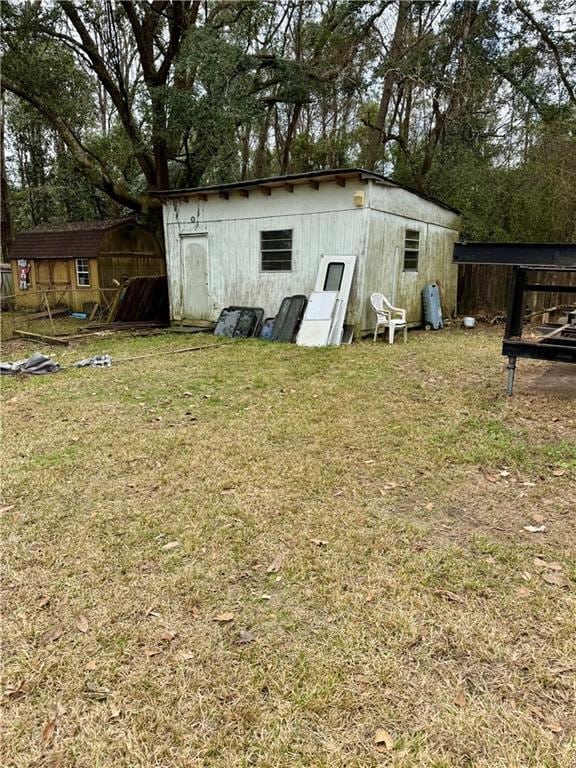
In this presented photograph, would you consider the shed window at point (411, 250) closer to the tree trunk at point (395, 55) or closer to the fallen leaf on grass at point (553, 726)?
the tree trunk at point (395, 55)

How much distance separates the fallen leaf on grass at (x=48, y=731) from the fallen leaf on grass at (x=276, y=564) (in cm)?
101

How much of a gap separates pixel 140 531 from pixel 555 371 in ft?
18.1

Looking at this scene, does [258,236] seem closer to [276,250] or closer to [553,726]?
[276,250]

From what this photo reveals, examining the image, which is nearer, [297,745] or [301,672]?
[297,745]

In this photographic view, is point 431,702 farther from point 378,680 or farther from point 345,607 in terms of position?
point 345,607

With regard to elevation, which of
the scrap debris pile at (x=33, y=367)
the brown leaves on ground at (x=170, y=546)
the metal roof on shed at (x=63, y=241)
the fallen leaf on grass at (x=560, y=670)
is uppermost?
the metal roof on shed at (x=63, y=241)

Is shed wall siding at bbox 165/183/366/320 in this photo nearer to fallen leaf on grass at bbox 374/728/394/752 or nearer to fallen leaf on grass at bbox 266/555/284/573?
fallen leaf on grass at bbox 266/555/284/573

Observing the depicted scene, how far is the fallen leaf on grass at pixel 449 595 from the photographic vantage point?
2125 mm

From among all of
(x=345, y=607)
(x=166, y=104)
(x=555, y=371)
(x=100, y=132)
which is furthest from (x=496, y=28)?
(x=345, y=607)

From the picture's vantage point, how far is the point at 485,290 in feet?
39.1

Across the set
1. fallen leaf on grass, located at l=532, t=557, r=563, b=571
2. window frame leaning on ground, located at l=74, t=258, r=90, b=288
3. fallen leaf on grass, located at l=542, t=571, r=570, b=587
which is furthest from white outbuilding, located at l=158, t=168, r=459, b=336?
fallen leaf on grass, located at l=542, t=571, r=570, b=587

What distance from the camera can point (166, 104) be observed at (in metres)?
11.4

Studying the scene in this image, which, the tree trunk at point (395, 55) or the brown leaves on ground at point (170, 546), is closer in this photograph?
the brown leaves on ground at point (170, 546)

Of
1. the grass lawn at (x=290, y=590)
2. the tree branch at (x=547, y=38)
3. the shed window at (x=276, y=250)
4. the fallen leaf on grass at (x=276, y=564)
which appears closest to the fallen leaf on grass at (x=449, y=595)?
the grass lawn at (x=290, y=590)
